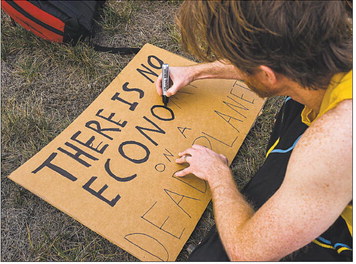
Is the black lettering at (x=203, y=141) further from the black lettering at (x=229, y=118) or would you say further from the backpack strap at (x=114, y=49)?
the backpack strap at (x=114, y=49)

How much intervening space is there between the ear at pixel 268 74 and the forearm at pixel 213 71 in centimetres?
53

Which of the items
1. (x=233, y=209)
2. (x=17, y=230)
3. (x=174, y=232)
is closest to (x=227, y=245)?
(x=233, y=209)

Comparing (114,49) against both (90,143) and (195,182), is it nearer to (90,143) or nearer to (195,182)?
(90,143)

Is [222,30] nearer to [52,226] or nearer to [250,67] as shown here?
[250,67]

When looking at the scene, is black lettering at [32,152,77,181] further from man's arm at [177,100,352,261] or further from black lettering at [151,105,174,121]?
man's arm at [177,100,352,261]

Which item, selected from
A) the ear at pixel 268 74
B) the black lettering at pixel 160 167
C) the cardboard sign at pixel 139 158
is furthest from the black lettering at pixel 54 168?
the ear at pixel 268 74

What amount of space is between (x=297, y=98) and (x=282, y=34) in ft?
0.76

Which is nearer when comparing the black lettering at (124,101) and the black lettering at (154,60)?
the black lettering at (124,101)

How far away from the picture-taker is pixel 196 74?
5.06 ft

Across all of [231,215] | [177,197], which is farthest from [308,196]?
[177,197]

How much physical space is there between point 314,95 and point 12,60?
1.45 meters

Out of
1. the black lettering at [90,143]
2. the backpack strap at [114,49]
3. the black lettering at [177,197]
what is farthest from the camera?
the backpack strap at [114,49]

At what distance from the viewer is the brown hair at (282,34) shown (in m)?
0.82

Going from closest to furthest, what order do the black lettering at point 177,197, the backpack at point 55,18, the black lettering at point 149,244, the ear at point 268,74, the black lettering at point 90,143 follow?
the ear at point 268,74 → the black lettering at point 149,244 → the black lettering at point 177,197 → the black lettering at point 90,143 → the backpack at point 55,18
